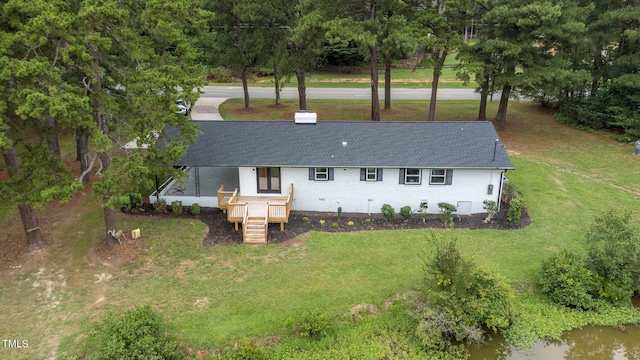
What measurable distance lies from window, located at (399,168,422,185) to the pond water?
813 cm

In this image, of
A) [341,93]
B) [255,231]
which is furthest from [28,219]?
[341,93]

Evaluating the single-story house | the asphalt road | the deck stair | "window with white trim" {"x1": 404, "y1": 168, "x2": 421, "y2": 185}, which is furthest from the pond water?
the asphalt road

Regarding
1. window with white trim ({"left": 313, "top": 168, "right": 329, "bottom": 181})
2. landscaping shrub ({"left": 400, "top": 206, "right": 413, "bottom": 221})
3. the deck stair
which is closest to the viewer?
the deck stair

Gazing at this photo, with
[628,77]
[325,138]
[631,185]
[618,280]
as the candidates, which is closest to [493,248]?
[618,280]

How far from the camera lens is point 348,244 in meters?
18.6

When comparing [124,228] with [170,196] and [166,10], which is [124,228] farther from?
[166,10]

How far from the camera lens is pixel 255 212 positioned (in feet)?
65.3

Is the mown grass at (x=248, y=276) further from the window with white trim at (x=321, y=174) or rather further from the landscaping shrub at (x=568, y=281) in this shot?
the window with white trim at (x=321, y=174)

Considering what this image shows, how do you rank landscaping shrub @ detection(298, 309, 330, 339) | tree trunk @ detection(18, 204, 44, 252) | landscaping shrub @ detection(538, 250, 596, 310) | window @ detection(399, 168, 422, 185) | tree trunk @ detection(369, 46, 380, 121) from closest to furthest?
landscaping shrub @ detection(298, 309, 330, 339) → landscaping shrub @ detection(538, 250, 596, 310) → tree trunk @ detection(18, 204, 44, 252) → window @ detection(399, 168, 422, 185) → tree trunk @ detection(369, 46, 380, 121)

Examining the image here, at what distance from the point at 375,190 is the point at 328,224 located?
271 cm

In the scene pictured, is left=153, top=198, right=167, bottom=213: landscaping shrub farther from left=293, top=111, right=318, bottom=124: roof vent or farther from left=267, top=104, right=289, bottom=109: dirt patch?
left=267, top=104, right=289, bottom=109: dirt patch

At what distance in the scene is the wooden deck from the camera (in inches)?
742

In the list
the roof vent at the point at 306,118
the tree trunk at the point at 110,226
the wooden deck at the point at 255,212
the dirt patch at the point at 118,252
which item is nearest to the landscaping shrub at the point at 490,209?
the wooden deck at the point at 255,212

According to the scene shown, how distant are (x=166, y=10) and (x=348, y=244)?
10874mm
